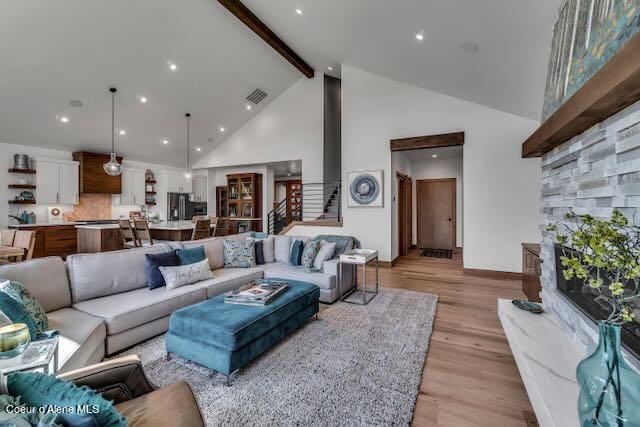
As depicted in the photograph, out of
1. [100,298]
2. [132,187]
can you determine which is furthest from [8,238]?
[132,187]

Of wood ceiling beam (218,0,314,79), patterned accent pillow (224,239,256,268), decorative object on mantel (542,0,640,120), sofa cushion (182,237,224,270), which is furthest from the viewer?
wood ceiling beam (218,0,314,79)

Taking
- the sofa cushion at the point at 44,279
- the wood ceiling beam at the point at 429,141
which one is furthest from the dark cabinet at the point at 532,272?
the sofa cushion at the point at 44,279

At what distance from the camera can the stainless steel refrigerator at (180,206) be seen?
8.52 m

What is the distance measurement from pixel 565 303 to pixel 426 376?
3.70 feet

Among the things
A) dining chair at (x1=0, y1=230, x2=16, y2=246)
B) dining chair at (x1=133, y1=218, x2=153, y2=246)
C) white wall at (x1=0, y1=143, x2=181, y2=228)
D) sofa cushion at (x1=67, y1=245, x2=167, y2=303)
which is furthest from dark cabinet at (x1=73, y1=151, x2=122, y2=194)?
sofa cushion at (x1=67, y1=245, x2=167, y2=303)

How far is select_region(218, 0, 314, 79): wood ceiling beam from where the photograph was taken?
4.65 meters

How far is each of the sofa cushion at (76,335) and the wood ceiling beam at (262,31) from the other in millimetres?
4672

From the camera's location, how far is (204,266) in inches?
129

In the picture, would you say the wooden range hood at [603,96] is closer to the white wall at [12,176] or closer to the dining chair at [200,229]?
the dining chair at [200,229]

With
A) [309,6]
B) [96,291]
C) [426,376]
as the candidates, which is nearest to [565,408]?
[426,376]

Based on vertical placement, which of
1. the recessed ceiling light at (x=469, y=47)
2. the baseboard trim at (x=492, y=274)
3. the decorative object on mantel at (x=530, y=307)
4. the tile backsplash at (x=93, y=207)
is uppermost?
the recessed ceiling light at (x=469, y=47)

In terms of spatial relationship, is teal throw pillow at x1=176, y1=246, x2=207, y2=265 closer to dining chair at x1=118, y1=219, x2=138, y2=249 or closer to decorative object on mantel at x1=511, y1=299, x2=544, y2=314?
dining chair at x1=118, y1=219, x2=138, y2=249

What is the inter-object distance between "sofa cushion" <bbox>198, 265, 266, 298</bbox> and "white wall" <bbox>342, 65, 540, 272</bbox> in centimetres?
287

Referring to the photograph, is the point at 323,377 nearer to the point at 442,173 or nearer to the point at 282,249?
the point at 282,249
